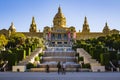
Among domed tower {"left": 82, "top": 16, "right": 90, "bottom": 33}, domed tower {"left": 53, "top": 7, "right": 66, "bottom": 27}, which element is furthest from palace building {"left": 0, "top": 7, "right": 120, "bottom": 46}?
domed tower {"left": 82, "top": 16, "right": 90, "bottom": 33}

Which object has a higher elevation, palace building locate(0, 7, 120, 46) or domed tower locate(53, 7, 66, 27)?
domed tower locate(53, 7, 66, 27)

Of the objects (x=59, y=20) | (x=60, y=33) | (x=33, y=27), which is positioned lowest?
(x=60, y=33)

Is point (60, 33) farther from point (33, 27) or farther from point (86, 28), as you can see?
point (86, 28)

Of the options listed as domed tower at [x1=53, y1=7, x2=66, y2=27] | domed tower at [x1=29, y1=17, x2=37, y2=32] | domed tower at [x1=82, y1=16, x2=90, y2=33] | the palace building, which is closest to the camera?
the palace building

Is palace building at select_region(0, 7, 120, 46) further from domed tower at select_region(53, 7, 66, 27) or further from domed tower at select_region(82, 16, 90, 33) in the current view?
domed tower at select_region(82, 16, 90, 33)

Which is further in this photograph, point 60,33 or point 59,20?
point 59,20

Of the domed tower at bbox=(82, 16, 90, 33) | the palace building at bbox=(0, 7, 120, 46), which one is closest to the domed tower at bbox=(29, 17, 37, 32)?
the palace building at bbox=(0, 7, 120, 46)

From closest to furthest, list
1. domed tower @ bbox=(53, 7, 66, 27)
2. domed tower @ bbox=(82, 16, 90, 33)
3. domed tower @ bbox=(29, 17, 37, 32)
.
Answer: domed tower @ bbox=(53, 7, 66, 27) → domed tower @ bbox=(29, 17, 37, 32) → domed tower @ bbox=(82, 16, 90, 33)

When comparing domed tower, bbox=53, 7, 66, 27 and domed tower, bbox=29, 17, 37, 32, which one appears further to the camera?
domed tower, bbox=29, 17, 37, 32

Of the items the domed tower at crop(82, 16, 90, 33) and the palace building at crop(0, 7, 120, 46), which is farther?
the domed tower at crop(82, 16, 90, 33)

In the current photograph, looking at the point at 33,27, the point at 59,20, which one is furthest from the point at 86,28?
the point at 33,27

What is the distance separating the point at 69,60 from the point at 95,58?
4744mm

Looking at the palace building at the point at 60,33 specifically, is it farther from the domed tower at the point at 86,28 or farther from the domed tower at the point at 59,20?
the domed tower at the point at 86,28

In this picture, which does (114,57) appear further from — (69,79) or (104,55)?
(69,79)
